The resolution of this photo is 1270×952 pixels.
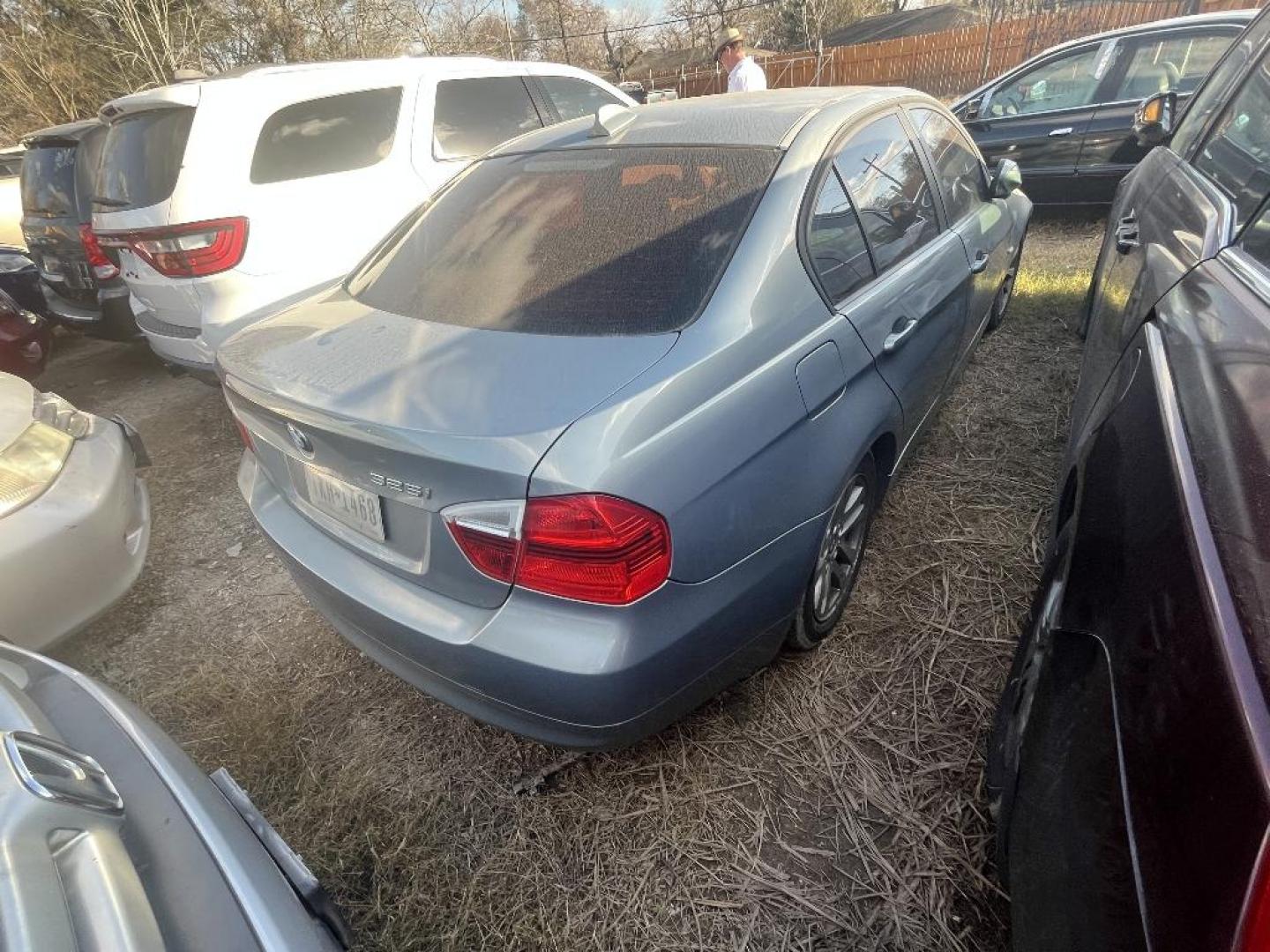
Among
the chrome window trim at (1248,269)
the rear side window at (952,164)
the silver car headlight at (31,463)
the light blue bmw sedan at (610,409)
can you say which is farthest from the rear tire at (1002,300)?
the silver car headlight at (31,463)

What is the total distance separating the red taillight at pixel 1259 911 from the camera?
0.64 m

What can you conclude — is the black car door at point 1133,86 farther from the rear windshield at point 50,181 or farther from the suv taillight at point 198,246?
the rear windshield at point 50,181

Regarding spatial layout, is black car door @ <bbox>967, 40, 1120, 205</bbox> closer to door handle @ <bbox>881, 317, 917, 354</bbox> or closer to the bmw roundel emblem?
door handle @ <bbox>881, 317, 917, 354</bbox>

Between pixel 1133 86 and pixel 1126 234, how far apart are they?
3.83m

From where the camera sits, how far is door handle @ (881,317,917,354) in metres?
2.10

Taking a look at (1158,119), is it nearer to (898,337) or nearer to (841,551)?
(898,337)

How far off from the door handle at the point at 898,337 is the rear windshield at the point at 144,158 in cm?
344


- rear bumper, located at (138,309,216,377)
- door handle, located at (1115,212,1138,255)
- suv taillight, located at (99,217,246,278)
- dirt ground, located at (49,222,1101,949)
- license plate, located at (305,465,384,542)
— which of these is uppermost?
suv taillight, located at (99,217,246,278)

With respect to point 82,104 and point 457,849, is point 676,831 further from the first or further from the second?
point 82,104

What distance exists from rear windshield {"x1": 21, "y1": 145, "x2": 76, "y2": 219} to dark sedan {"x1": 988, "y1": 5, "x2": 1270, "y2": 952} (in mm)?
6437

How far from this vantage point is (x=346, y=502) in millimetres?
1680

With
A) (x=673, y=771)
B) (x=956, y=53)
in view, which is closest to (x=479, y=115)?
(x=673, y=771)

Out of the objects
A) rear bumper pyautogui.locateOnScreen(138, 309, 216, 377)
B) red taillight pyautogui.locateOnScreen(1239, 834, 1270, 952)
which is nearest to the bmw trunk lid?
red taillight pyautogui.locateOnScreen(1239, 834, 1270, 952)

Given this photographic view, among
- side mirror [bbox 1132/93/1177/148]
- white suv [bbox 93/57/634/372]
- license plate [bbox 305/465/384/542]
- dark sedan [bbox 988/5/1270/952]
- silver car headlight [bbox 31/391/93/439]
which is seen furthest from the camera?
white suv [bbox 93/57/634/372]
